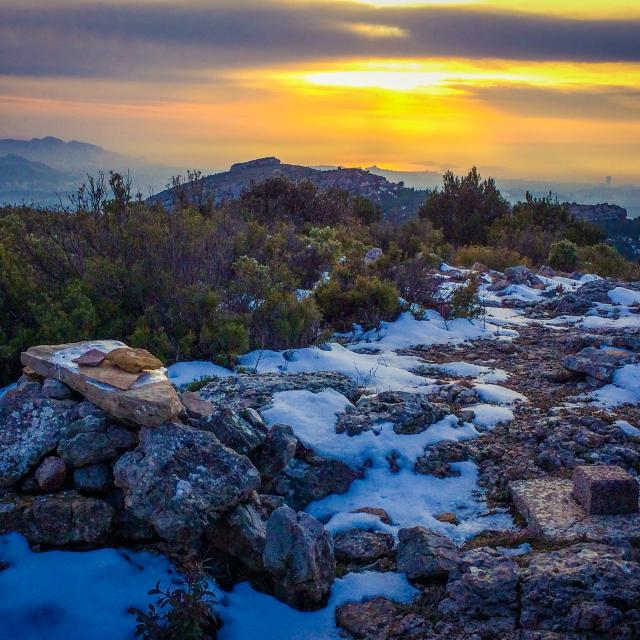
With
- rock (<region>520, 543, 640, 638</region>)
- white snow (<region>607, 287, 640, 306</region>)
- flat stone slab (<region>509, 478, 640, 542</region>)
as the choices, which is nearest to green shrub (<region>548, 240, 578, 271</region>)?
white snow (<region>607, 287, 640, 306</region>)

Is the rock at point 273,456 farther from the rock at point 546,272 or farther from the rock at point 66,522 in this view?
the rock at point 546,272

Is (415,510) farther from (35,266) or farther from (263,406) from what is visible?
(35,266)

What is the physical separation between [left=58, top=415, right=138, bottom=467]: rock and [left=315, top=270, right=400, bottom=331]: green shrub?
5.55 m

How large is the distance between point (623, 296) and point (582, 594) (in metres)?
9.87

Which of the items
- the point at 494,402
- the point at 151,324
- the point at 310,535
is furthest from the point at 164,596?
the point at 151,324

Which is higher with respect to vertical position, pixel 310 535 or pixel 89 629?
pixel 310 535

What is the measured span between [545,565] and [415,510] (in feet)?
3.82

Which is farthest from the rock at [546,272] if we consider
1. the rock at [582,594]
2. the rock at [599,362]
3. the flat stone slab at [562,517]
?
the rock at [582,594]

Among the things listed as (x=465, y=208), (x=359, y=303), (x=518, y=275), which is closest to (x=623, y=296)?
(x=518, y=275)

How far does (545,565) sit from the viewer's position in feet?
11.6

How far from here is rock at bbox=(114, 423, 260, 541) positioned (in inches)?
148

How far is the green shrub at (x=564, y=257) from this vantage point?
1802 cm

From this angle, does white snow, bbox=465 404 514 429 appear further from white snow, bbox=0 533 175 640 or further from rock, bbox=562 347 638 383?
white snow, bbox=0 533 175 640

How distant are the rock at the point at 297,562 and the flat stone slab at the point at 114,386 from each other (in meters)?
0.98
